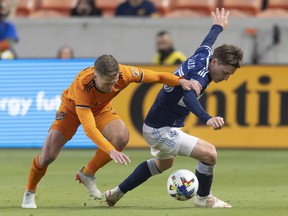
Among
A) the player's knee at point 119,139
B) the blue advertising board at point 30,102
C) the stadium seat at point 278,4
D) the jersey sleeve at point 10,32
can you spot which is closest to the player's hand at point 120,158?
the player's knee at point 119,139

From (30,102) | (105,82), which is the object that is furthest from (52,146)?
(30,102)

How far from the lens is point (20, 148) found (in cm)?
1689

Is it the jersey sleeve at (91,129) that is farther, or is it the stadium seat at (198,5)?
the stadium seat at (198,5)

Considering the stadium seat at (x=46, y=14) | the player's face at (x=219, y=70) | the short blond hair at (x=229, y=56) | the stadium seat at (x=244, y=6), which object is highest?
the short blond hair at (x=229, y=56)

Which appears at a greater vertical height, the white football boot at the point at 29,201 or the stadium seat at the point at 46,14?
the white football boot at the point at 29,201

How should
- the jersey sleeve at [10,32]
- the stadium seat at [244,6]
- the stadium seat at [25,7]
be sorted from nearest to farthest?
the jersey sleeve at [10,32]
the stadium seat at [244,6]
the stadium seat at [25,7]

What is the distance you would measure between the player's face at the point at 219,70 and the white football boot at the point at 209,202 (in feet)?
3.87

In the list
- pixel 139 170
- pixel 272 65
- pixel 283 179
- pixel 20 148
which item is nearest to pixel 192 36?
pixel 272 65

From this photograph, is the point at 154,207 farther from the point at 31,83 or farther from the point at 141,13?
the point at 141,13

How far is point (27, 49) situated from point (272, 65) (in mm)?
5858

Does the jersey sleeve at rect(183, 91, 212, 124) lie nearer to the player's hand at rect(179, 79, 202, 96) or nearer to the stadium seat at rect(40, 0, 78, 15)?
the player's hand at rect(179, 79, 202, 96)

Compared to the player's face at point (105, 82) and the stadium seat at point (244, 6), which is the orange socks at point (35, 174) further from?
the stadium seat at point (244, 6)

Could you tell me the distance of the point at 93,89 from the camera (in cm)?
975

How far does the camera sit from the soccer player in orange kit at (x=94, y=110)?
9.41 meters
